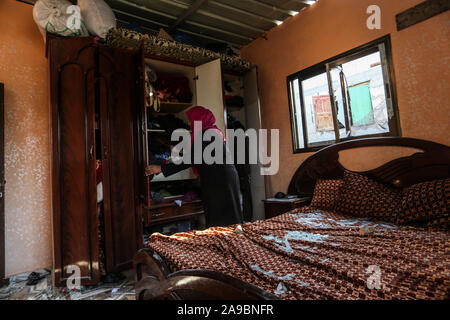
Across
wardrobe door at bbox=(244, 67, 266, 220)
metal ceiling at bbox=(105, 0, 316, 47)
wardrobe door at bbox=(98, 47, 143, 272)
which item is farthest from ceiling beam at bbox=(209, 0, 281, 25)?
wardrobe door at bbox=(98, 47, 143, 272)

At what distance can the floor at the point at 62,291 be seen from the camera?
2.27 metres

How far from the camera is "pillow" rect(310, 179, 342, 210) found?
249 cm

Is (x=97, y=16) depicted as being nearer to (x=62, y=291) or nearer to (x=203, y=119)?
(x=203, y=119)

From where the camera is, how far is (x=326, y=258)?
1303 millimetres

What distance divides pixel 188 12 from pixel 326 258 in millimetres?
3082

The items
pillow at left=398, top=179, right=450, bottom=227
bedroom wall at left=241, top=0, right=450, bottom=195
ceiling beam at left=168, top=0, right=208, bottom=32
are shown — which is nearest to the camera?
pillow at left=398, top=179, right=450, bottom=227

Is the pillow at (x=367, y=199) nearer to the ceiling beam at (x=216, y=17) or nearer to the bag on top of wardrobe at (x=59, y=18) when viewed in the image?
the ceiling beam at (x=216, y=17)

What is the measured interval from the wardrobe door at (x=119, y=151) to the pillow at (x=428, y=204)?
2.52m

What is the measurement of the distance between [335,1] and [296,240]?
8.94ft

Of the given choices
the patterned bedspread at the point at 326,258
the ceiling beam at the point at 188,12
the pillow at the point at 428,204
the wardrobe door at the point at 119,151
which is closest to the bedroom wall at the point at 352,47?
the pillow at the point at 428,204

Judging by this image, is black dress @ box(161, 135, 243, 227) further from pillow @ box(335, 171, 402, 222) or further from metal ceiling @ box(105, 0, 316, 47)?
Result: metal ceiling @ box(105, 0, 316, 47)

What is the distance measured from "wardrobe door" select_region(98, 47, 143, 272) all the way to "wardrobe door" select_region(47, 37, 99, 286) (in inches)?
5.4

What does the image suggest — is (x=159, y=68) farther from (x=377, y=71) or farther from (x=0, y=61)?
(x=377, y=71)
